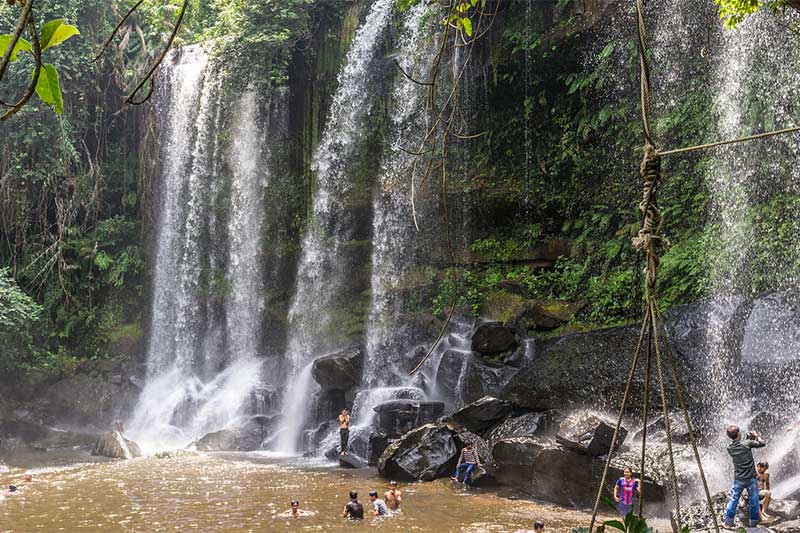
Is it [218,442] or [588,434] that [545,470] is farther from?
[218,442]

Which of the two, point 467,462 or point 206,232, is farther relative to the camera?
point 206,232

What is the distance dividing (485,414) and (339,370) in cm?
417

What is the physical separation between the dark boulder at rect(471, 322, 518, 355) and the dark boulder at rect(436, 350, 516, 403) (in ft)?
0.86

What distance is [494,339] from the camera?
13.3 metres

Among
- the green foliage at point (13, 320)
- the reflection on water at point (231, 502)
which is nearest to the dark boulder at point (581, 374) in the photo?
the reflection on water at point (231, 502)

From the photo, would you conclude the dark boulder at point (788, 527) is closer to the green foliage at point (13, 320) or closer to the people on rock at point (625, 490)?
the people on rock at point (625, 490)

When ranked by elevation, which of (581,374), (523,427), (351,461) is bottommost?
(351,461)

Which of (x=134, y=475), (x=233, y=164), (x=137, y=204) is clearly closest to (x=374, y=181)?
(x=233, y=164)

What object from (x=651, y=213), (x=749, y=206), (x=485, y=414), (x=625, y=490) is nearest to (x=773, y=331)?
(x=749, y=206)

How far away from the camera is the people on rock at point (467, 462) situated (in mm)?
10500

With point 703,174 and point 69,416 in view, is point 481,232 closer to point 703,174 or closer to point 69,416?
point 703,174

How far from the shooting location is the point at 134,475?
1161cm

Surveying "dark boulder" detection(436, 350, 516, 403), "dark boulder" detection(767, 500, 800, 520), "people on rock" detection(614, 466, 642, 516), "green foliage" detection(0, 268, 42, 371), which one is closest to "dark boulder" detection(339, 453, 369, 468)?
"dark boulder" detection(436, 350, 516, 403)

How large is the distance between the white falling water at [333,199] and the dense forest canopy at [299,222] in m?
1.48
